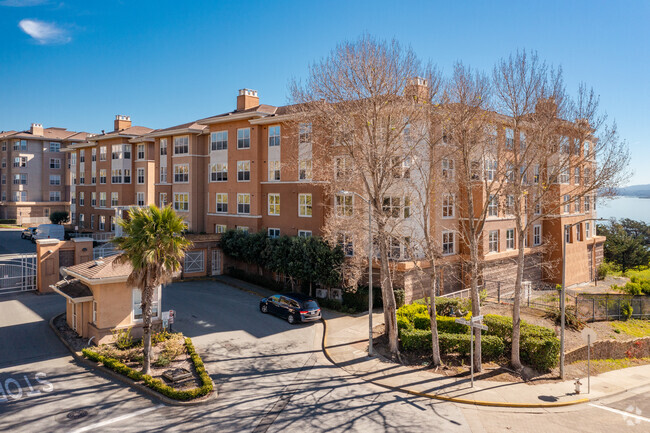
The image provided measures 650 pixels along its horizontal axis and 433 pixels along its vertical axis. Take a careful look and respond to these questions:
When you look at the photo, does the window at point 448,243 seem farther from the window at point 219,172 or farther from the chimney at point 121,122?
the chimney at point 121,122

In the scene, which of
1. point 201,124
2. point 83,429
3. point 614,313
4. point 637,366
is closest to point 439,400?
point 83,429

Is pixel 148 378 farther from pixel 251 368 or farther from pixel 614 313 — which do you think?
pixel 614 313

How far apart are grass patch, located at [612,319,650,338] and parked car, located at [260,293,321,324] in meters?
18.7

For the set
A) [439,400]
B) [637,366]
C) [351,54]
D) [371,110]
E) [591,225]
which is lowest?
[637,366]

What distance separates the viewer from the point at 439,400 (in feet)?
51.8

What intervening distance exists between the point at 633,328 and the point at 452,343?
1535 centimetres

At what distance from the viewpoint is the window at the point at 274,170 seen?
35.3 metres

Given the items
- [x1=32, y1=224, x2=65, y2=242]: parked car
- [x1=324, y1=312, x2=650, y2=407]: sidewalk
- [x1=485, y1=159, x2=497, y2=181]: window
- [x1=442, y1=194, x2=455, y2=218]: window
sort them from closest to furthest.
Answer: [x1=324, y1=312, x2=650, y2=407]: sidewalk < [x1=485, y1=159, x2=497, y2=181]: window < [x1=442, y1=194, x2=455, y2=218]: window < [x1=32, y1=224, x2=65, y2=242]: parked car

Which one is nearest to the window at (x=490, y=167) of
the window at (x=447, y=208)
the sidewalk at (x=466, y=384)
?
the window at (x=447, y=208)

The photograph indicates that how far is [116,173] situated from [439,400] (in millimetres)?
48330

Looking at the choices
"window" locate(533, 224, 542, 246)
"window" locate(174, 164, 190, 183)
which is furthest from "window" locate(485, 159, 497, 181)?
"window" locate(174, 164, 190, 183)

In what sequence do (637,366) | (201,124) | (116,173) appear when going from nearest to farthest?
(637,366) → (201,124) → (116,173)

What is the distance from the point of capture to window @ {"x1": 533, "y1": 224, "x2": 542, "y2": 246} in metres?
37.2

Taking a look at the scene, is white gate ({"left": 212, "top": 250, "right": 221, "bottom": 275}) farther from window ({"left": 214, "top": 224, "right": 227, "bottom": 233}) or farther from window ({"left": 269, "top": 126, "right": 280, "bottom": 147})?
window ({"left": 269, "top": 126, "right": 280, "bottom": 147})
